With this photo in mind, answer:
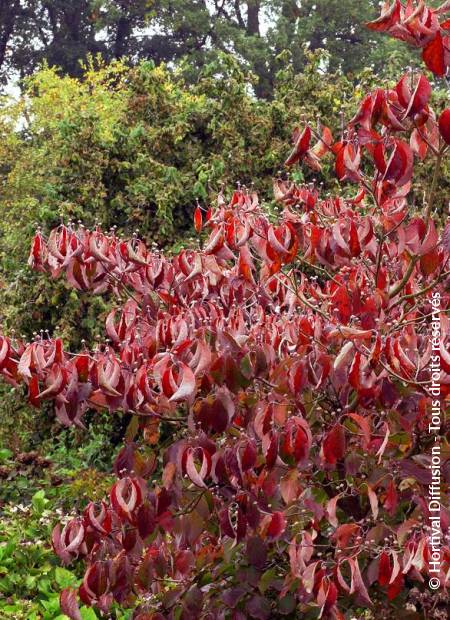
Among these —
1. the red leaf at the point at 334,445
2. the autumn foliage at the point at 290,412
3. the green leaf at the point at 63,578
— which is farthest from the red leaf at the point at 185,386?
the green leaf at the point at 63,578

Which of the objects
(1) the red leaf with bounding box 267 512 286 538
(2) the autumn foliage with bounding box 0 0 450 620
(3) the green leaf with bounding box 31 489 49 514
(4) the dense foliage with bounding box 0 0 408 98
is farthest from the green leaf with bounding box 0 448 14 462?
(4) the dense foliage with bounding box 0 0 408 98

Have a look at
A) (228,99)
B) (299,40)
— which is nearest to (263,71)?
(299,40)

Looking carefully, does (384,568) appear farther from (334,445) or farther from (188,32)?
(188,32)

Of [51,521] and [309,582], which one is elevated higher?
[309,582]

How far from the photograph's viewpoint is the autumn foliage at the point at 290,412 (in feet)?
8.98

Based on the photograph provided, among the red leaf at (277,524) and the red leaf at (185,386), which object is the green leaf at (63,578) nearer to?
the red leaf at (277,524)

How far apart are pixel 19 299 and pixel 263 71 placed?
819 inches

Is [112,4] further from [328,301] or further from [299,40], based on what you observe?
[328,301]

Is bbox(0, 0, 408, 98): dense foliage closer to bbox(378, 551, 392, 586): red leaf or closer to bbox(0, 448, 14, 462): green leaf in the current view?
bbox(0, 448, 14, 462): green leaf

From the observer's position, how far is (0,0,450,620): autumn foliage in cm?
274

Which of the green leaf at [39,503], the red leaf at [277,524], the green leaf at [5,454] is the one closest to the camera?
the red leaf at [277,524]

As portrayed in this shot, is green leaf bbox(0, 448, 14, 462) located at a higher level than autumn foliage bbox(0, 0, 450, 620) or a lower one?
lower

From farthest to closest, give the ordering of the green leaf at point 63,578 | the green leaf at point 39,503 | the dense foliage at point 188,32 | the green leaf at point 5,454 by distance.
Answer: the dense foliage at point 188,32, the green leaf at point 5,454, the green leaf at point 39,503, the green leaf at point 63,578

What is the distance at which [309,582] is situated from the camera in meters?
2.77
